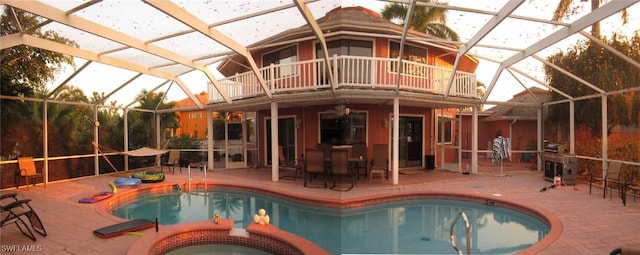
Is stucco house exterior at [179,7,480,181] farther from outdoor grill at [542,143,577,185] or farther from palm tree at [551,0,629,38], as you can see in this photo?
palm tree at [551,0,629,38]

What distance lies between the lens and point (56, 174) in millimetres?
8695

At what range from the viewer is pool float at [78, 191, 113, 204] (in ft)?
20.8

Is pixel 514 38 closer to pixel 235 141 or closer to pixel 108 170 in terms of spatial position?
pixel 235 141

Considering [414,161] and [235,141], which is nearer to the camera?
[414,161]

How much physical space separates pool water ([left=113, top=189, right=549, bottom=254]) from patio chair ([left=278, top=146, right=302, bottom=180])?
59.1 inches

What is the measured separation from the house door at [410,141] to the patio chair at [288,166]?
3.32 m

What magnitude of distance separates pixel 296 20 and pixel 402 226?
4384mm

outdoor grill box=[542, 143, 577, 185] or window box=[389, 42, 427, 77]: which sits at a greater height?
window box=[389, 42, 427, 77]

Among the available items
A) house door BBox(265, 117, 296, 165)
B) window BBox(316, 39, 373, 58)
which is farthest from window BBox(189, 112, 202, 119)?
window BBox(316, 39, 373, 58)

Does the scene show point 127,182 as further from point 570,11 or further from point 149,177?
point 570,11

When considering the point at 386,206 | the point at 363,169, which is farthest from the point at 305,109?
the point at 386,206

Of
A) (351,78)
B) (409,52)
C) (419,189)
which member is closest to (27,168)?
(351,78)

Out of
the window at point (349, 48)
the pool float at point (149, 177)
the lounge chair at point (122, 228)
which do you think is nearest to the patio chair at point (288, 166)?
the window at point (349, 48)

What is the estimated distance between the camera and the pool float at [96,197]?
6.34 metres
